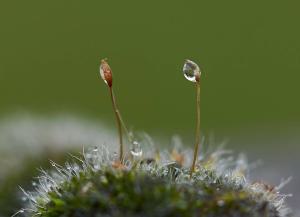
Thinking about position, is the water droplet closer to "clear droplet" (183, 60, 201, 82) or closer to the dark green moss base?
the dark green moss base

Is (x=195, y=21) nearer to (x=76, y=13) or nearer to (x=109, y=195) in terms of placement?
(x=76, y=13)

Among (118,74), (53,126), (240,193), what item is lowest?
(240,193)

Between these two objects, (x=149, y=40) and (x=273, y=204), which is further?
(x=149, y=40)

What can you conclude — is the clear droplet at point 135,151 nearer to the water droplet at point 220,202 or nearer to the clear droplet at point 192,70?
the clear droplet at point 192,70

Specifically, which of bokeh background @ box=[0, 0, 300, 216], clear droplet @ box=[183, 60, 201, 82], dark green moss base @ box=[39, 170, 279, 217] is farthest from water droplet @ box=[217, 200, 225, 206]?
bokeh background @ box=[0, 0, 300, 216]

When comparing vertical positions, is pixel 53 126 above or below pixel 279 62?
below

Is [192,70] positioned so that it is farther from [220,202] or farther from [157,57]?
[157,57]

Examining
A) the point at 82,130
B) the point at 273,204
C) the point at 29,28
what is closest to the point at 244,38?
the point at 29,28
